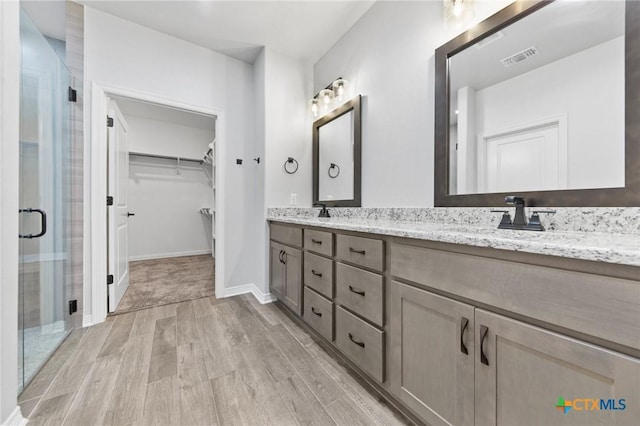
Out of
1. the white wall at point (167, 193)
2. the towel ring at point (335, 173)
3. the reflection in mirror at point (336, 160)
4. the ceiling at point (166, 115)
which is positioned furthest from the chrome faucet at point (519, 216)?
the white wall at point (167, 193)

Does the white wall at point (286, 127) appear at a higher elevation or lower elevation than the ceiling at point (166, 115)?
lower

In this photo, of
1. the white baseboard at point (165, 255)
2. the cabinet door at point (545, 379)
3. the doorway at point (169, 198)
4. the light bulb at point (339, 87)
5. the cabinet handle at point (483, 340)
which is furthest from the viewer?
the white baseboard at point (165, 255)

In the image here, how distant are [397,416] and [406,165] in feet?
4.80

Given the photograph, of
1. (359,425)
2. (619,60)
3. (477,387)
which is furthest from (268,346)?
(619,60)

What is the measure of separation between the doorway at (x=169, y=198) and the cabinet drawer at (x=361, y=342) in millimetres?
1973

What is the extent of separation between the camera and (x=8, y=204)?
3.52ft

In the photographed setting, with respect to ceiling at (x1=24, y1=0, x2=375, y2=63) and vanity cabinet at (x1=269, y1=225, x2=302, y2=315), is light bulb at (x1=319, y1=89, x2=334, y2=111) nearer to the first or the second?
ceiling at (x1=24, y1=0, x2=375, y2=63)

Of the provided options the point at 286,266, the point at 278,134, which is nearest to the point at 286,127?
the point at 278,134

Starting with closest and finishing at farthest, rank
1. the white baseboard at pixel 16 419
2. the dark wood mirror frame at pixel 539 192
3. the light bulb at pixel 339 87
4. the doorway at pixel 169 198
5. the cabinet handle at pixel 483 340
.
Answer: the cabinet handle at pixel 483 340 → the dark wood mirror frame at pixel 539 192 → the white baseboard at pixel 16 419 → the light bulb at pixel 339 87 → the doorway at pixel 169 198

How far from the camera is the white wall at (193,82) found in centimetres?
215

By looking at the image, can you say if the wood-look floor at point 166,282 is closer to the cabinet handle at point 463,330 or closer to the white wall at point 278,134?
the white wall at point 278,134

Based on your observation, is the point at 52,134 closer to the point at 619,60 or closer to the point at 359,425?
the point at 359,425

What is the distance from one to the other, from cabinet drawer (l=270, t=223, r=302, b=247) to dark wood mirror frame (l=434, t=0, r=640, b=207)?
1.04 m

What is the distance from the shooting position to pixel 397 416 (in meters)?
1.17
